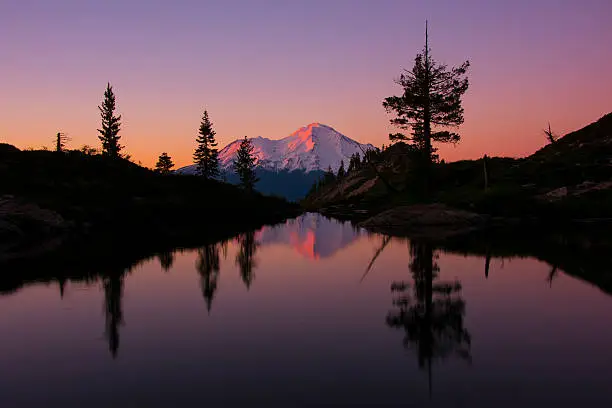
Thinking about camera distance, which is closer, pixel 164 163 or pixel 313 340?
pixel 313 340

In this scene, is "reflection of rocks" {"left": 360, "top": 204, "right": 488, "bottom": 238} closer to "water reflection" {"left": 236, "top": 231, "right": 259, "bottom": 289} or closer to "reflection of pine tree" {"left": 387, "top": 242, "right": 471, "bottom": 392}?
"water reflection" {"left": 236, "top": 231, "right": 259, "bottom": 289}

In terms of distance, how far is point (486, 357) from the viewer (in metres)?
7.63

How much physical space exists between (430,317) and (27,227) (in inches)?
1330

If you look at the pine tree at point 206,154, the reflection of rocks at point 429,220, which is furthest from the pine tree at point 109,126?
the reflection of rocks at point 429,220

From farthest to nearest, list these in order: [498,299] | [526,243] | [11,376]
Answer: [526,243], [498,299], [11,376]

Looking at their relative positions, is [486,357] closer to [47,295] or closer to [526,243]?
[47,295]

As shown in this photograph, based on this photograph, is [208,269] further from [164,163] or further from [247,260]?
[164,163]

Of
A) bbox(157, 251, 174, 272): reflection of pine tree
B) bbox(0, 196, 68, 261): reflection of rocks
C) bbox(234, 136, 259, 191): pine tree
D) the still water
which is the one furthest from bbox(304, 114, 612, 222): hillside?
bbox(234, 136, 259, 191): pine tree

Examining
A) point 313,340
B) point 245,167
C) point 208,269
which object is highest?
point 245,167

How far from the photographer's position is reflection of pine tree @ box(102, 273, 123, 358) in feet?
29.8

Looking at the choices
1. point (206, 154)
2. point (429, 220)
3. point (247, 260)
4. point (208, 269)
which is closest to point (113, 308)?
point (208, 269)

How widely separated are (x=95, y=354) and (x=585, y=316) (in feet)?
32.9

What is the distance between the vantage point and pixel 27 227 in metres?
34.5

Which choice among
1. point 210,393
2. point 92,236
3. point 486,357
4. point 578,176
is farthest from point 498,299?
point 578,176
